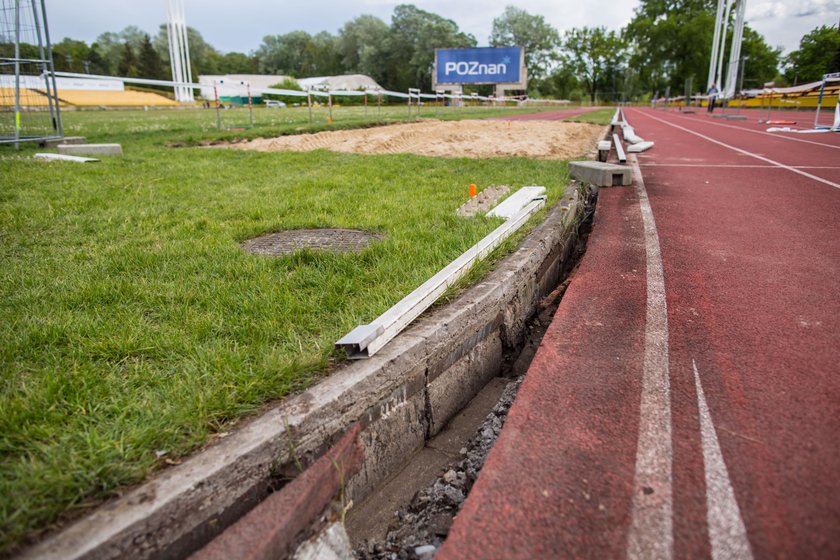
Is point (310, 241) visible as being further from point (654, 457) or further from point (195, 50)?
point (195, 50)

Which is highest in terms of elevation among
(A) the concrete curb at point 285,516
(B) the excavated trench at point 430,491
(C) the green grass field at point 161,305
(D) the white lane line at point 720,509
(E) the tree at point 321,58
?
(E) the tree at point 321,58

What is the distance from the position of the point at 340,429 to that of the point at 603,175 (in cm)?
592

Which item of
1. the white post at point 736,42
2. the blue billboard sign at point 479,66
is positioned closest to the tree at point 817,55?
the white post at point 736,42

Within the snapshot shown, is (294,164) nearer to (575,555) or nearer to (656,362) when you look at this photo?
(656,362)

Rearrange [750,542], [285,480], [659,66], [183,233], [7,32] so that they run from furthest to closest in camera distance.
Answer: [659,66]
[7,32]
[183,233]
[285,480]
[750,542]

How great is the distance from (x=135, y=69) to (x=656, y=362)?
9432 centimetres

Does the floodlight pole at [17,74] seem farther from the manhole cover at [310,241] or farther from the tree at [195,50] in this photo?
the tree at [195,50]

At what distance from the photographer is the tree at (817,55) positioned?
4923 cm

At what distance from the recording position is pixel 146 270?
3.51 metres

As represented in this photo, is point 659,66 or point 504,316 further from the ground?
point 659,66

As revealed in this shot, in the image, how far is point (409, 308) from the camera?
263 centimetres

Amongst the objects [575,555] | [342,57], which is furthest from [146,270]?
[342,57]

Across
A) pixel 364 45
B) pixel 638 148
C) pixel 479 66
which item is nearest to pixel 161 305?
pixel 638 148

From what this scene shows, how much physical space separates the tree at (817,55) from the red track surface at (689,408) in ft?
191
